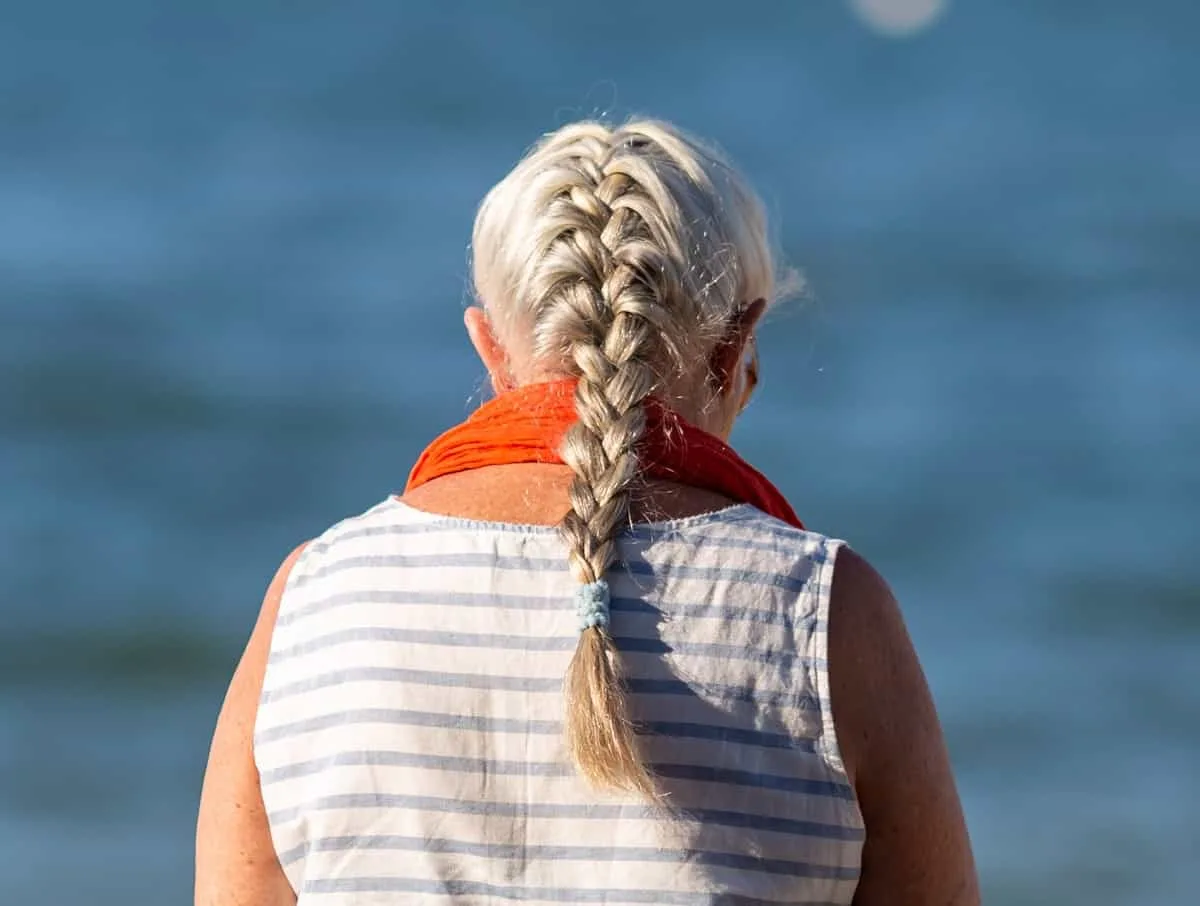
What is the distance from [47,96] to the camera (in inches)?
432

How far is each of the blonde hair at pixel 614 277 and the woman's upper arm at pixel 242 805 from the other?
0.96 ft

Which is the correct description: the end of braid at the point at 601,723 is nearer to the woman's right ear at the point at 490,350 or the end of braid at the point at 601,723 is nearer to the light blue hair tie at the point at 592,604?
the light blue hair tie at the point at 592,604

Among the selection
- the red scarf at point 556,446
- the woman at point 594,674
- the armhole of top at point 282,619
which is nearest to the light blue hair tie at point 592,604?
the woman at point 594,674

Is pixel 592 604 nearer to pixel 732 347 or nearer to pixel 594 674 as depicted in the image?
pixel 594 674

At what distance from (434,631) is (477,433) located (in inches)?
8.2

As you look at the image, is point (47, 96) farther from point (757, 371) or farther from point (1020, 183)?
point (757, 371)

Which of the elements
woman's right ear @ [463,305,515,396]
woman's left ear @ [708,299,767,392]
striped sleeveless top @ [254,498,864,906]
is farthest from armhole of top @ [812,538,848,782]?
woman's right ear @ [463,305,515,396]

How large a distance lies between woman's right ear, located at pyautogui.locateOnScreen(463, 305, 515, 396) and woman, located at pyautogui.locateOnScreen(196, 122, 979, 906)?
121 millimetres

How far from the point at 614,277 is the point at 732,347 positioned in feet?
0.60

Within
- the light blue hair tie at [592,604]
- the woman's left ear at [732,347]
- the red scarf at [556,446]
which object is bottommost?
the light blue hair tie at [592,604]

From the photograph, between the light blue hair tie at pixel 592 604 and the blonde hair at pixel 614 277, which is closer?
the light blue hair tie at pixel 592 604

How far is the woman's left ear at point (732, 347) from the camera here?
6.01 ft

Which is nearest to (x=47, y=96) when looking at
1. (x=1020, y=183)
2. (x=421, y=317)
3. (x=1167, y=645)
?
(x=421, y=317)

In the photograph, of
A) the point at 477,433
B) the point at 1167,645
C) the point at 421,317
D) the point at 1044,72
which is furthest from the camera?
the point at 1044,72
